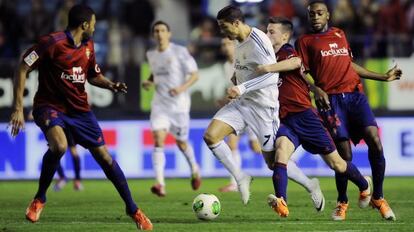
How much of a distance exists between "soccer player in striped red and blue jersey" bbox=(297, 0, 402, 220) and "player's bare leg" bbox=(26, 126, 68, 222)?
2.88 metres

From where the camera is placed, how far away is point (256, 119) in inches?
505

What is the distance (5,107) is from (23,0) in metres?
4.98

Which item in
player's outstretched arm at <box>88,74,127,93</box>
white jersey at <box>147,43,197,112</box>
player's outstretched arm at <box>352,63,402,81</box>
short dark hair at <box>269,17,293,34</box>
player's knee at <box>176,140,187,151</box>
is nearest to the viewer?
player's outstretched arm at <box>88,74,127,93</box>

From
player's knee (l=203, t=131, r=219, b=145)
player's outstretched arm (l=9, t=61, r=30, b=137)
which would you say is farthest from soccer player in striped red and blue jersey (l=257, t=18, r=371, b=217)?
player's outstretched arm (l=9, t=61, r=30, b=137)

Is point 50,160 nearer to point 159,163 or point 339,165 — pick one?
point 339,165

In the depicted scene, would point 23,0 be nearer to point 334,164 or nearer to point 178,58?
point 178,58

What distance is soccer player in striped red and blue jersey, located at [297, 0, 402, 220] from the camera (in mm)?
12938

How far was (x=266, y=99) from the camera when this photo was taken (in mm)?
12711

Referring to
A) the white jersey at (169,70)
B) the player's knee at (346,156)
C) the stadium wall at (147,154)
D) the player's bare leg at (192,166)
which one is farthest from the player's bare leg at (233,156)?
the player's knee at (346,156)

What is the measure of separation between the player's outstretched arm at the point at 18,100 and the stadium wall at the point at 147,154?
9.05 metres

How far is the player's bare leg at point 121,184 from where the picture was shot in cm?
1168

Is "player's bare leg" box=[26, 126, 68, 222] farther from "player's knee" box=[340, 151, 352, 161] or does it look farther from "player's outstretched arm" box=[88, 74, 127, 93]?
"player's knee" box=[340, 151, 352, 161]

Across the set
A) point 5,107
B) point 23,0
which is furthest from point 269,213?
point 23,0

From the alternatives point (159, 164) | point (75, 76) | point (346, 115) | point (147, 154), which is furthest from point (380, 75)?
point (147, 154)
